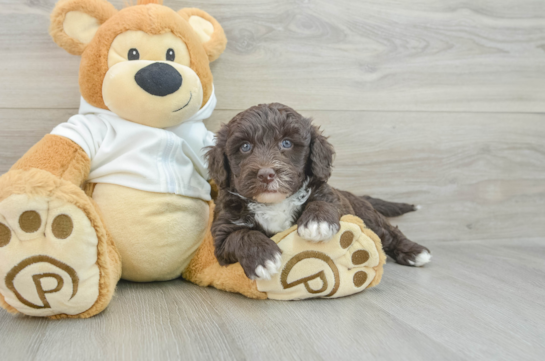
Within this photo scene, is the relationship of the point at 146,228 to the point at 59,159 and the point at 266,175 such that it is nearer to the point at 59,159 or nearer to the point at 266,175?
the point at 59,159

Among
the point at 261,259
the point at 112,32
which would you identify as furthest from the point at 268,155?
the point at 112,32

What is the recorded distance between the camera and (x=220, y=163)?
1364 millimetres

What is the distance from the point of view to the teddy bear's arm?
4.11 feet

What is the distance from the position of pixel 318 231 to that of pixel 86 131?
0.86 meters

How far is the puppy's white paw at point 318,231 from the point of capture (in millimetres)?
1194

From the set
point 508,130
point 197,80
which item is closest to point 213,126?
point 197,80

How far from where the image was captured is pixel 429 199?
7.22ft

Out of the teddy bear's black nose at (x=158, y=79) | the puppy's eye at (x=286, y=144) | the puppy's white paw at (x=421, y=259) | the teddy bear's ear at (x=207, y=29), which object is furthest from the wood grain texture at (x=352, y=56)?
the puppy's white paw at (x=421, y=259)

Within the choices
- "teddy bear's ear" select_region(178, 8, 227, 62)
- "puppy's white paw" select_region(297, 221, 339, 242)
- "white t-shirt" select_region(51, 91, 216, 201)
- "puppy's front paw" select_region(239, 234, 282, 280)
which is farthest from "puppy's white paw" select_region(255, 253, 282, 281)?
"teddy bear's ear" select_region(178, 8, 227, 62)

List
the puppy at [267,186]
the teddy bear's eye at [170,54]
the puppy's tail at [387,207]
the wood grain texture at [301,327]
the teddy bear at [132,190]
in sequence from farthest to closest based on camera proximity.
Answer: the puppy's tail at [387,207] → the teddy bear's eye at [170,54] → the puppy at [267,186] → the teddy bear at [132,190] → the wood grain texture at [301,327]

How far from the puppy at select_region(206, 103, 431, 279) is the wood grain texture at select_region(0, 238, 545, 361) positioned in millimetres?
166

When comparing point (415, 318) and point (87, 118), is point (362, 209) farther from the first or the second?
point (87, 118)

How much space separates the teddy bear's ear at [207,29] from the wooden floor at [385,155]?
0.17 meters

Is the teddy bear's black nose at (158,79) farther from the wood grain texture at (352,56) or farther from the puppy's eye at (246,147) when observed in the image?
the wood grain texture at (352,56)
